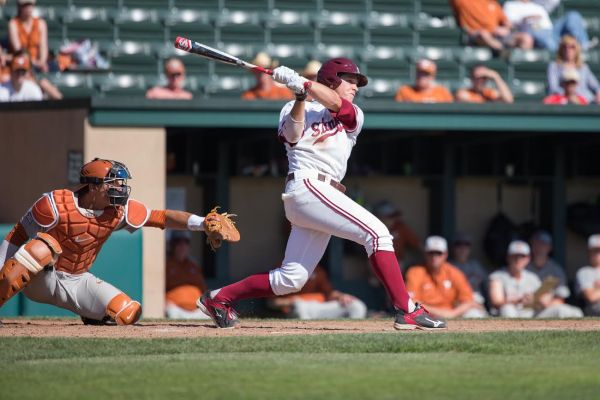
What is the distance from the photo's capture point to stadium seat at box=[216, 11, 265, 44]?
13.6m

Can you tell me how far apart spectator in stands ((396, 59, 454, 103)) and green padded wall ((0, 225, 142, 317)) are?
296cm

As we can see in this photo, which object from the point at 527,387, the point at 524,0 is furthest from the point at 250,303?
the point at 527,387

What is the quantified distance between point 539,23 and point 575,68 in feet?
3.96

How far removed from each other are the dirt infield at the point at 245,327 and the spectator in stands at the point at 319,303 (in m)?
2.80

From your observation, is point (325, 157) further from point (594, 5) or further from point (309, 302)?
point (594, 5)

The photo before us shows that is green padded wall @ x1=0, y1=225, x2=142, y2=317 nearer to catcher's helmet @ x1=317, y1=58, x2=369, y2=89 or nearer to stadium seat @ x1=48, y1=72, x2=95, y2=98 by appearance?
stadium seat @ x1=48, y1=72, x2=95, y2=98

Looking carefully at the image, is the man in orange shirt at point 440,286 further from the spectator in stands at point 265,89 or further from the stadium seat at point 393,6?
the stadium seat at point 393,6

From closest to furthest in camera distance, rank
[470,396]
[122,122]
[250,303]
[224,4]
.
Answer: [470,396], [122,122], [250,303], [224,4]

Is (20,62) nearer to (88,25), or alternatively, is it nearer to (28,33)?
(28,33)

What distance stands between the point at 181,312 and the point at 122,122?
68.9 inches

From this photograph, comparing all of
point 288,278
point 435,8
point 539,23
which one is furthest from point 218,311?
point 539,23

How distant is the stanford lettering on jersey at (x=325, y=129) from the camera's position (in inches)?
290

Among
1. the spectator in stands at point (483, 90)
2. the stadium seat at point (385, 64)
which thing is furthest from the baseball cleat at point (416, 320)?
the stadium seat at point (385, 64)

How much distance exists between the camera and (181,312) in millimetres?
11617
